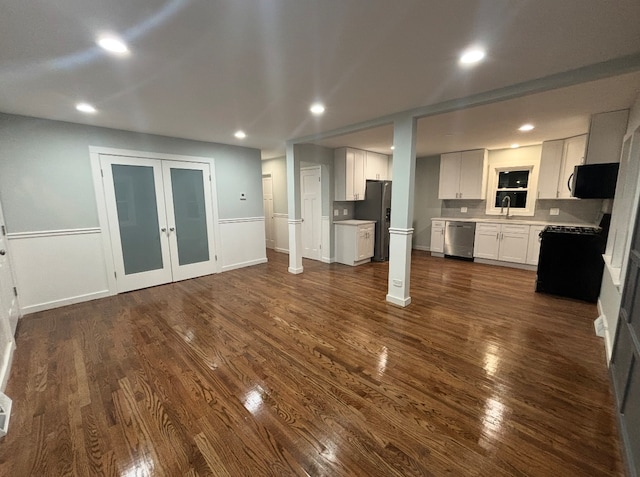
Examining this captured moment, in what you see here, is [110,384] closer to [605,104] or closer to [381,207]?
[381,207]

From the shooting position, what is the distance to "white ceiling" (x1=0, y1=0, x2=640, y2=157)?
146 cm

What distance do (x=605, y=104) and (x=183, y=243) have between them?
6143mm

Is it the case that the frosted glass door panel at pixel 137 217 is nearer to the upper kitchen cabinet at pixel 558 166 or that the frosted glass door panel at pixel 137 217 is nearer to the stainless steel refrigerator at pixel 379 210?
the stainless steel refrigerator at pixel 379 210

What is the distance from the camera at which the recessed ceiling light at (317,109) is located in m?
2.97

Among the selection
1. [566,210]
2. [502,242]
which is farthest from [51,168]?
[566,210]

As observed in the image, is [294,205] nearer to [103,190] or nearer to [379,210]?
[379,210]

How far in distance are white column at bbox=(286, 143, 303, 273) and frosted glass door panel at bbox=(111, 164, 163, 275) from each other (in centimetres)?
224

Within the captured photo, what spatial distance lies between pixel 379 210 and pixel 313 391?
445 centimetres

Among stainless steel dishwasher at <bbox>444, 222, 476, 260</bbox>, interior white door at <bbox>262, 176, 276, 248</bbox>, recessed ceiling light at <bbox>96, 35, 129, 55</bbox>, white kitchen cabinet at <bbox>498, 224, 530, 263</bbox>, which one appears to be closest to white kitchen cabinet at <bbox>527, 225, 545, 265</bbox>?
white kitchen cabinet at <bbox>498, 224, 530, 263</bbox>

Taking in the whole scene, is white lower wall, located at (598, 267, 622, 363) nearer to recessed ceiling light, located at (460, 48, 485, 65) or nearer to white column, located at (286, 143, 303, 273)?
recessed ceiling light, located at (460, 48, 485, 65)

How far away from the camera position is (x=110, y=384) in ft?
6.81

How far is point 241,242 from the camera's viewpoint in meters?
5.48

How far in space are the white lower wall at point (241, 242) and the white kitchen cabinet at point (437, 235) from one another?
4009 millimetres

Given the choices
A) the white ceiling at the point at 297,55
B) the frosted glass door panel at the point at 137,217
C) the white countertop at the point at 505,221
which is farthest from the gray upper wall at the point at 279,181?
the white countertop at the point at 505,221
